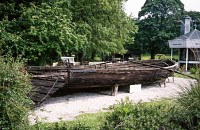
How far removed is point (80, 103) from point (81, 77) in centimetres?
71

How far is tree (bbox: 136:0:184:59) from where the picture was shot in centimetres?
2966

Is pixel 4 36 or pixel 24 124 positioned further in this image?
Result: pixel 4 36

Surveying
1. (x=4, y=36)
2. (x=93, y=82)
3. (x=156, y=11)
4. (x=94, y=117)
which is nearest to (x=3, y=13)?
(x=4, y=36)

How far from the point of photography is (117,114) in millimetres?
3488

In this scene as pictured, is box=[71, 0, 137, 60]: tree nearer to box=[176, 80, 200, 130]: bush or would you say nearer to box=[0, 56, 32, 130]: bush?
box=[0, 56, 32, 130]: bush

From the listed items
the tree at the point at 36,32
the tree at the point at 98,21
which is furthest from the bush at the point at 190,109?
the tree at the point at 98,21

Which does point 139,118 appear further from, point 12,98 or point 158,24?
point 158,24

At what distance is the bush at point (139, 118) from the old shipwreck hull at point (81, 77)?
2522 millimetres

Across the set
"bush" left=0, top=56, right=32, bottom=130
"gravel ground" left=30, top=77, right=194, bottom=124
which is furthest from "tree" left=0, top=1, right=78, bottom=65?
"bush" left=0, top=56, right=32, bottom=130

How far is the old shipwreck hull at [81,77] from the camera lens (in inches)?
285

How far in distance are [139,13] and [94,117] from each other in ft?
94.0

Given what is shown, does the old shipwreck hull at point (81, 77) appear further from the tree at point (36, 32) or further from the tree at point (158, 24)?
the tree at point (158, 24)

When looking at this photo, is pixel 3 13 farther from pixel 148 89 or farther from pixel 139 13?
pixel 139 13

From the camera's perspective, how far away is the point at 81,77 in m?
7.96
